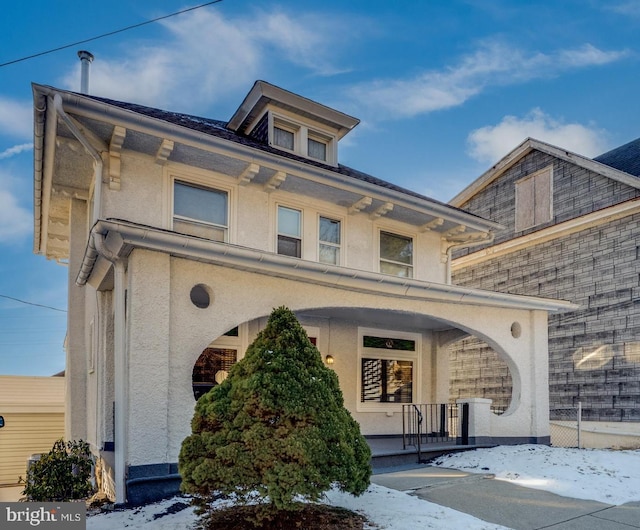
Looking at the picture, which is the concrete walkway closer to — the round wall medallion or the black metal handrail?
the black metal handrail

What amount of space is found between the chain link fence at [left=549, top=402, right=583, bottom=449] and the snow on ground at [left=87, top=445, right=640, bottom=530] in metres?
2.83

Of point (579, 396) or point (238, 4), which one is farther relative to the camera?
point (579, 396)

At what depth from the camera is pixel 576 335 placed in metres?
12.6

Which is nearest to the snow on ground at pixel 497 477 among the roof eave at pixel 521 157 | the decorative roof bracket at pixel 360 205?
the decorative roof bracket at pixel 360 205

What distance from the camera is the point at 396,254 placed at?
10.8 metres

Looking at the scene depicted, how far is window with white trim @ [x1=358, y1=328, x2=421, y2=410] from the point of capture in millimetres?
10812

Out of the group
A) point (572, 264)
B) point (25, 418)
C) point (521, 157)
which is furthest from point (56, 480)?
point (521, 157)

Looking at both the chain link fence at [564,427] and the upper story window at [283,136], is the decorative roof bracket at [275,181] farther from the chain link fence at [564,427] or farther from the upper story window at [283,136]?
the chain link fence at [564,427]

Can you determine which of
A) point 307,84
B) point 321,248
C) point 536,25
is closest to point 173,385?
point 321,248

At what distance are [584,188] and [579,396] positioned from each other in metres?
5.06

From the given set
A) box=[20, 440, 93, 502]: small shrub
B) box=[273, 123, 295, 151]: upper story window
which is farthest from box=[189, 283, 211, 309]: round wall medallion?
box=[273, 123, 295, 151]: upper story window

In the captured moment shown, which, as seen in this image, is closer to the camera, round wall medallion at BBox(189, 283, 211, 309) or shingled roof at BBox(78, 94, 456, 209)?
round wall medallion at BBox(189, 283, 211, 309)

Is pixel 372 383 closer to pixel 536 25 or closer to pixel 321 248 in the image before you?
pixel 321 248

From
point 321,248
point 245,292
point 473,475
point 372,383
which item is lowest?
point 473,475
